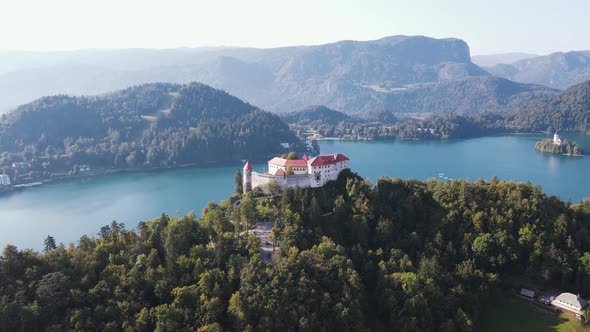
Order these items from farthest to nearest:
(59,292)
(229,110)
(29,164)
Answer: (229,110) → (29,164) → (59,292)

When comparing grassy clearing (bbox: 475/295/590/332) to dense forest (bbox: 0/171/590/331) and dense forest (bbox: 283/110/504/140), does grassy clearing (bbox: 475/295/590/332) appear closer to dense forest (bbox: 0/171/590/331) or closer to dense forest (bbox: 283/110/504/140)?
dense forest (bbox: 0/171/590/331)

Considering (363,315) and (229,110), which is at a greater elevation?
(229,110)

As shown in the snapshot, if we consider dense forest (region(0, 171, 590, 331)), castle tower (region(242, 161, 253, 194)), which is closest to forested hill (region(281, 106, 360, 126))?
castle tower (region(242, 161, 253, 194))

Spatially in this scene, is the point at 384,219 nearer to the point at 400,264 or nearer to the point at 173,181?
the point at 400,264

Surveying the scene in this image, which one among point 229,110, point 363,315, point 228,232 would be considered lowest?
point 363,315

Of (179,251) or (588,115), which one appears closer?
(179,251)

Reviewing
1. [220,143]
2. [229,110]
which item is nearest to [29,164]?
[220,143]
